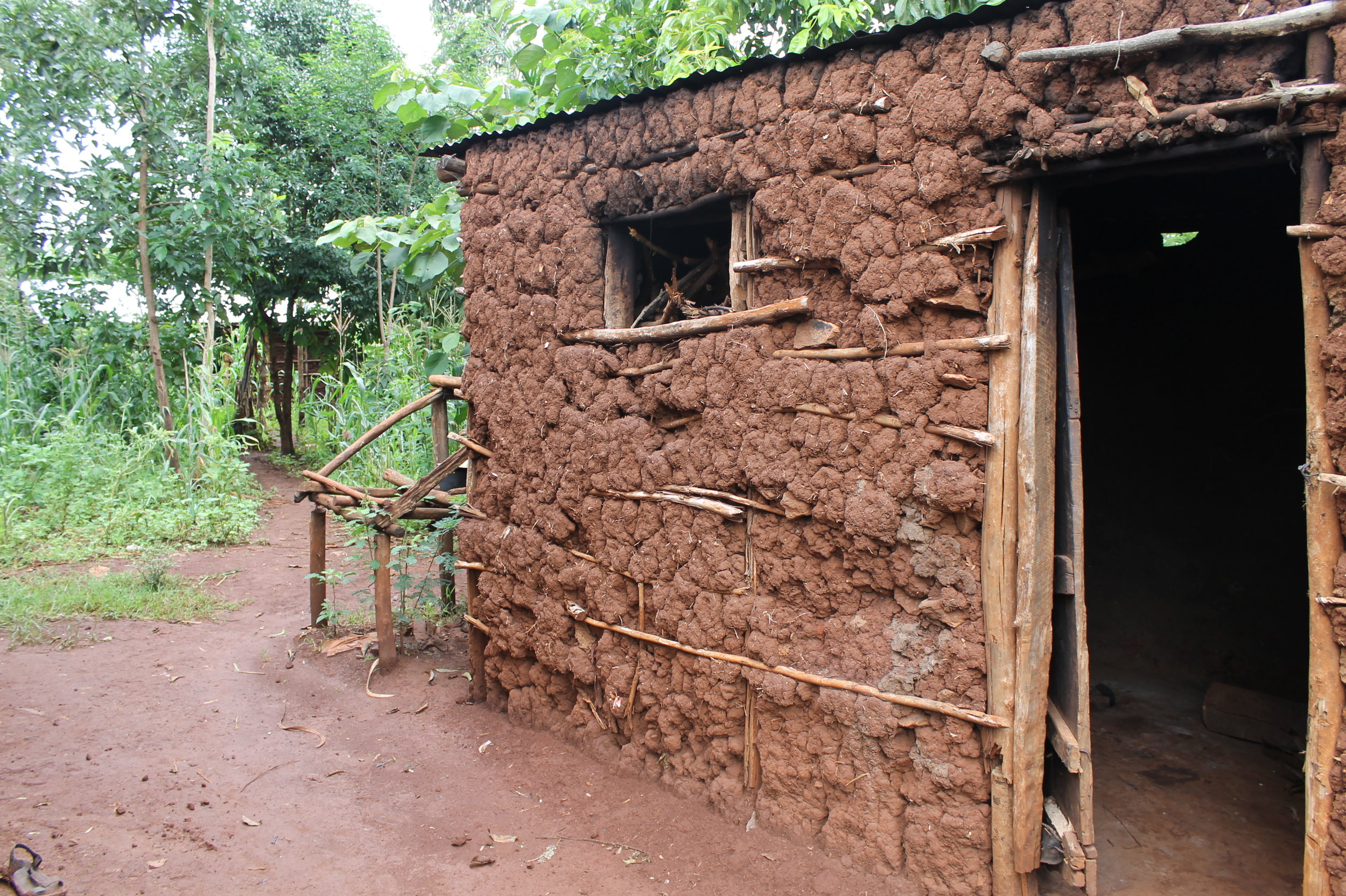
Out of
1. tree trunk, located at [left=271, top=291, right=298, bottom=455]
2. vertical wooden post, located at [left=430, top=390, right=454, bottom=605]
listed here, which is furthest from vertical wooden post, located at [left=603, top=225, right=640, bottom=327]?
tree trunk, located at [left=271, top=291, right=298, bottom=455]

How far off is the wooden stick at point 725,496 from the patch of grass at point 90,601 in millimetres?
4693

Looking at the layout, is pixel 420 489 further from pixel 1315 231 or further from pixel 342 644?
pixel 1315 231

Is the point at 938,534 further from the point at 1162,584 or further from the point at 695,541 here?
the point at 1162,584

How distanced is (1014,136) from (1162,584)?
153 inches

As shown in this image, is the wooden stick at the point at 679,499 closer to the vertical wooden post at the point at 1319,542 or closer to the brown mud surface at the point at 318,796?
the brown mud surface at the point at 318,796

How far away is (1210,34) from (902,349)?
4.39ft

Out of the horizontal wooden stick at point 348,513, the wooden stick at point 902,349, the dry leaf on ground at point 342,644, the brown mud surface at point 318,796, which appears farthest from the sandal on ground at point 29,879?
the wooden stick at point 902,349

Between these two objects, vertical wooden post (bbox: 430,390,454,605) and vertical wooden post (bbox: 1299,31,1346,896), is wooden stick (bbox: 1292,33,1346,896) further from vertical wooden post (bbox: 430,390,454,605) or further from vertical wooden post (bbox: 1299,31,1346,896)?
vertical wooden post (bbox: 430,390,454,605)

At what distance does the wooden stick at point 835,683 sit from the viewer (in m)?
2.97

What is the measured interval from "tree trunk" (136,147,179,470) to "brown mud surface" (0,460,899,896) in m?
4.83

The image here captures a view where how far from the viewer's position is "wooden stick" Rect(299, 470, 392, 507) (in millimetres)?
5414

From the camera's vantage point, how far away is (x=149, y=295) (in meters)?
9.45

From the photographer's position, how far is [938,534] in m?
3.05

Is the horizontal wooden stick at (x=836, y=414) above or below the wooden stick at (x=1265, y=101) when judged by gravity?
below
